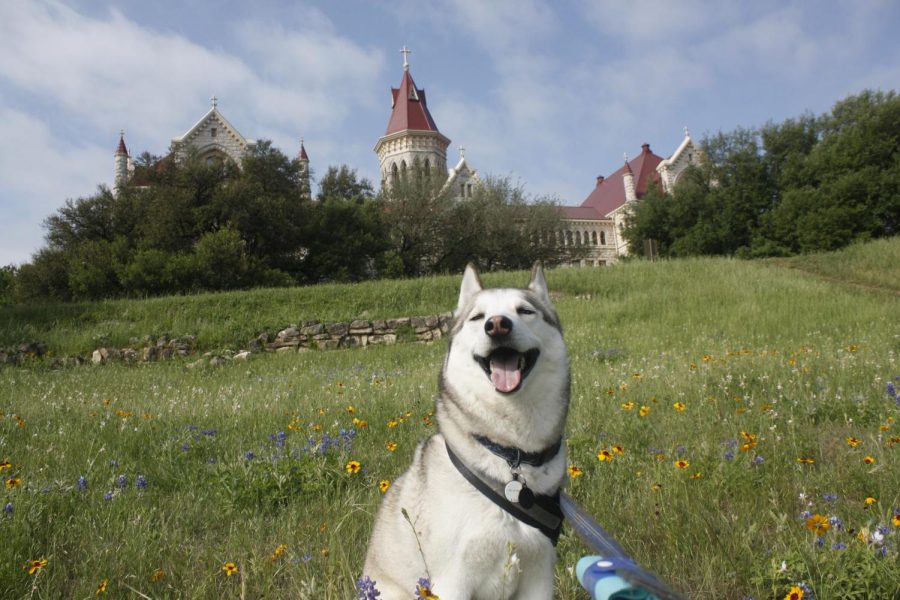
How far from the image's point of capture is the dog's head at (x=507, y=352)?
240cm

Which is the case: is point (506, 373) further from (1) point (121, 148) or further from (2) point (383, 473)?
(1) point (121, 148)

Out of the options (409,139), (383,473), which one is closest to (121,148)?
(409,139)

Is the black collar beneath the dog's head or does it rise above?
beneath

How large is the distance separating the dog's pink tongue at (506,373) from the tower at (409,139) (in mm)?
53941

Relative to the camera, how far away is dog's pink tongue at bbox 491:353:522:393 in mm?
2344

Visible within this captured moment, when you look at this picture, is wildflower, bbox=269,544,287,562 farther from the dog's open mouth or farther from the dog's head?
the dog's open mouth

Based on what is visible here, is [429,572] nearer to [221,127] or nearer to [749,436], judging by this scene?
[749,436]

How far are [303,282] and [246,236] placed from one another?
14.6 feet

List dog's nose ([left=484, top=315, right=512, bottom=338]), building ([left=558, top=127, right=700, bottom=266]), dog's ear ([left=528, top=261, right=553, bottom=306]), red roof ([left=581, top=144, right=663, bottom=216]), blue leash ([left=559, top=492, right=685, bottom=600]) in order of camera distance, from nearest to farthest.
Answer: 1. blue leash ([left=559, top=492, right=685, bottom=600])
2. dog's nose ([left=484, top=315, right=512, bottom=338])
3. dog's ear ([left=528, top=261, right=553, bottom=306])
4. building ([left=558, top=127, right=700, bottom=266])
5. red roof ([left=581, top=144, right=663, bottom=216])

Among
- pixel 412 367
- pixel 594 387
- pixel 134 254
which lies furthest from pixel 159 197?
pixel 594 387

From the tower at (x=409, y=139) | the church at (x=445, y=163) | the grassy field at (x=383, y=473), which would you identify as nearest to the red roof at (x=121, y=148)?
the church at (x=445, y=163)

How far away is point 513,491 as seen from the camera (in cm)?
209

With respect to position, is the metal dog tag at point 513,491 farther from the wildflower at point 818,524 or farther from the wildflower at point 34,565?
the wildflower at point 34,565

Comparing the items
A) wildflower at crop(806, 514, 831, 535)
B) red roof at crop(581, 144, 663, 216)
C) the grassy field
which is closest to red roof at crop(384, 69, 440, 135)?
red roof at crop(581, 144, 663, 216)
